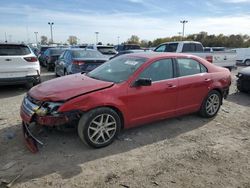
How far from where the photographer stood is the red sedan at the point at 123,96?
400 cm

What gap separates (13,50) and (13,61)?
458 mm

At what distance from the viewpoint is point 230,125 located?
5496 mm

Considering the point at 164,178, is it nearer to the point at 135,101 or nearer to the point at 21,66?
the point at 135,101

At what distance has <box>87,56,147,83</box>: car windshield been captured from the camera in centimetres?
465

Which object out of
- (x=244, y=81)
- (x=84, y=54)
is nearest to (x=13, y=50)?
(x=84, y=54)

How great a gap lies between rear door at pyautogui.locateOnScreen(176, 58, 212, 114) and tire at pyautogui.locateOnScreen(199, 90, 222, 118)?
0.17 meters

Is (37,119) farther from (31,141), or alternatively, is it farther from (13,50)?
(13,50)

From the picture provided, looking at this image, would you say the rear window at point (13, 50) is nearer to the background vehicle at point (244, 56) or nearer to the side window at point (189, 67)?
the side window at point (189, 67)

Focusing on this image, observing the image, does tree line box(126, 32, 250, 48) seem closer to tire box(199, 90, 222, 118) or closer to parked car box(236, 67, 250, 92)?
parked car box(236, 67, 250, 92)

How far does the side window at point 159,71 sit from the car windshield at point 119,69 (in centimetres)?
19

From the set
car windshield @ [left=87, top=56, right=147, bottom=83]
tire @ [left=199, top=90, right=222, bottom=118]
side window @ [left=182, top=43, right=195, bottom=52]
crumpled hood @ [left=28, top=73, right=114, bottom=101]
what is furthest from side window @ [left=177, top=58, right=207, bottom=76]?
side window @ [left=182, top=43, right=195, bottom=52]

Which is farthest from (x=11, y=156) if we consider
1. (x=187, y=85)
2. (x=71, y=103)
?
(x=187, y=85)

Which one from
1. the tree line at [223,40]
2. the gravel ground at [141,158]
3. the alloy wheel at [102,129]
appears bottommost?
the gravel ground at [141,158]

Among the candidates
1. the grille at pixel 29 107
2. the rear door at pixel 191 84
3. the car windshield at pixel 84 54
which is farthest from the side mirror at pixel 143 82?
the car windshield at pixel 84 54
